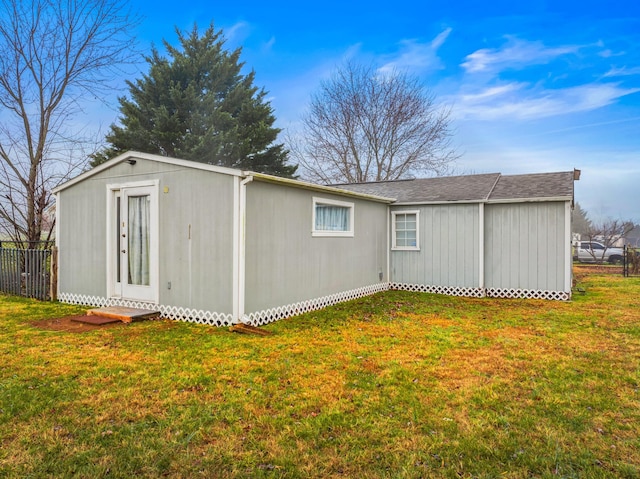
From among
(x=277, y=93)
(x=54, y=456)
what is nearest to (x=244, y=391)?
(x=54, y=456)

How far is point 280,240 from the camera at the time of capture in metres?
6.64

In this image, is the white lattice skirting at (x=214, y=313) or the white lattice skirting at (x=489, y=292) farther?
the white lattice skirting at (x=489, y=292)

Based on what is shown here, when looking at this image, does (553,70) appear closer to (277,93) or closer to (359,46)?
(359,46)

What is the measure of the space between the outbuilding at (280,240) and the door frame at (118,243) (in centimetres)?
2

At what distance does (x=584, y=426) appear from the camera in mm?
2895

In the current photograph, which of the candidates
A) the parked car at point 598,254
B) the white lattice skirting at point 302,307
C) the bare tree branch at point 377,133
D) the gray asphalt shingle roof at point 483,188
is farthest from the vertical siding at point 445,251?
the parked car at point 598,254

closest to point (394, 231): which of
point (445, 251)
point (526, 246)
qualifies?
point (445, 251)

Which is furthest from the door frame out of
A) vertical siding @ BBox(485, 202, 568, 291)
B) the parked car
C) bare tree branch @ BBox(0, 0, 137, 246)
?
the parked car

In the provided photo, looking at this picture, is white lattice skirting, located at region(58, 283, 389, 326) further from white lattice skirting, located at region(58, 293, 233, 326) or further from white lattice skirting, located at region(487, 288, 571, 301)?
white lattice skirting, located at region(487, 288, 571, 301)

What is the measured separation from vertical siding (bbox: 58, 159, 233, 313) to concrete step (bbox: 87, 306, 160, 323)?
320 mm

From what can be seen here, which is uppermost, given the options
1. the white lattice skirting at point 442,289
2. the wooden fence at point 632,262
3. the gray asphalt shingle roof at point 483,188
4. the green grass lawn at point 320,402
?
the gray asphalt shingle roof at point 483,188

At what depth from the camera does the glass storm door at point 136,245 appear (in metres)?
6.72

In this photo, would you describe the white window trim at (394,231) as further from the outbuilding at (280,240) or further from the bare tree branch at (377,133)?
the bare tree branch at (377,133)

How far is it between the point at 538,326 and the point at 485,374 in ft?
9.41
